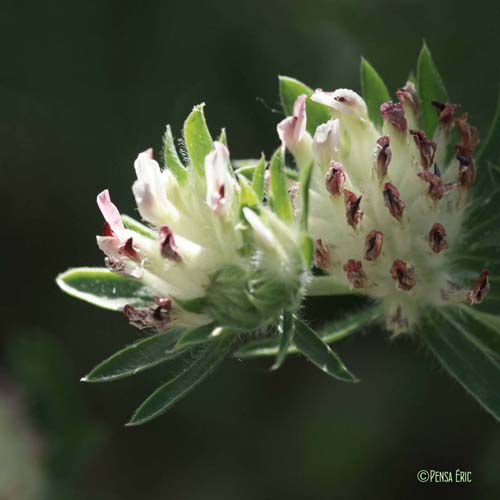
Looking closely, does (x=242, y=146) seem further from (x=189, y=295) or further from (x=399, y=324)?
(x=189, y=295)

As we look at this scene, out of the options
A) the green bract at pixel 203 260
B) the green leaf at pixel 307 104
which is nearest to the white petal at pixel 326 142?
the green bract at pixel 203 260

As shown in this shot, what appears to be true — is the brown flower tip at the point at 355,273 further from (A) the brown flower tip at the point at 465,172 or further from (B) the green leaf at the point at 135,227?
(B) the green leaf at the point at 135,227

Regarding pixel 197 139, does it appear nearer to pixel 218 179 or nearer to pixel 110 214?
pixel 218 179

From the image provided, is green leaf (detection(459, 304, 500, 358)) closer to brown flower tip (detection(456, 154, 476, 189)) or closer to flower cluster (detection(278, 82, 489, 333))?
flower cluster (detection(278, 82, 489, 333))

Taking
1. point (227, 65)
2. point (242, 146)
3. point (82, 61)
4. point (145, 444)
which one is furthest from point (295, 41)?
point (145, 444)

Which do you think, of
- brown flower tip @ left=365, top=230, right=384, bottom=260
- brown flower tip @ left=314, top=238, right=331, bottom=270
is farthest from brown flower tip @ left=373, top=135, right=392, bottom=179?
brown flower tip @ left=314, top=238, right=331, bottom=270

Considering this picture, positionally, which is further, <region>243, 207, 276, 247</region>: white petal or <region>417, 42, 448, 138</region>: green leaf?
<region>417, 42, 448, 138</region>: green leaf
